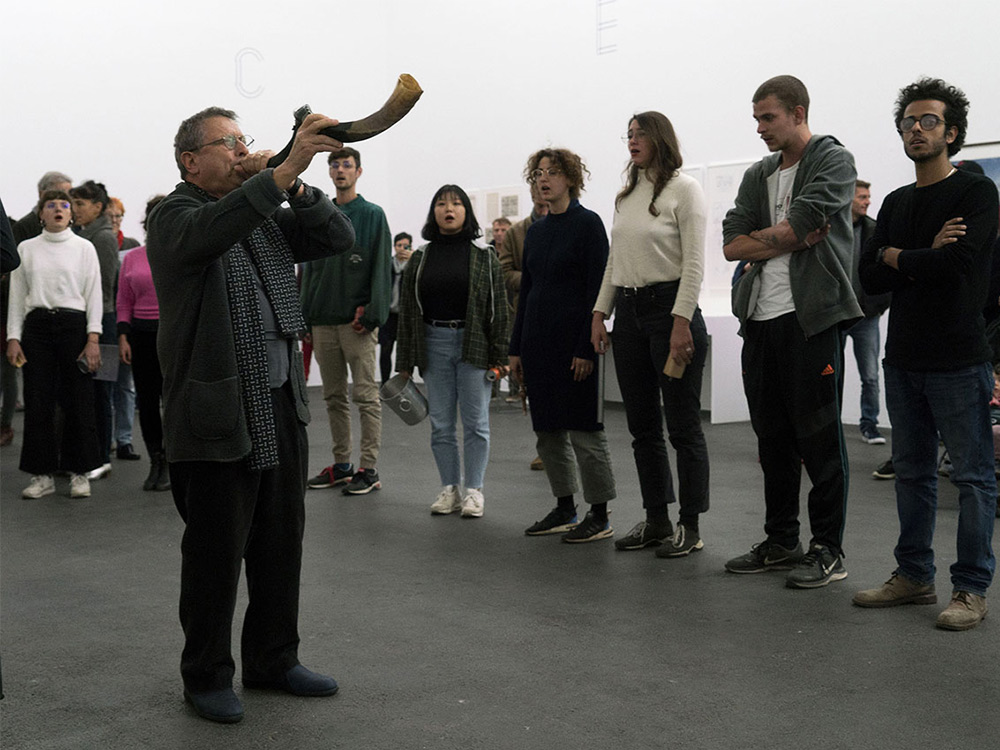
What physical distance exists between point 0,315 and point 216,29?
218 inches

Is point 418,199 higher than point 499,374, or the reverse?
point 418,199

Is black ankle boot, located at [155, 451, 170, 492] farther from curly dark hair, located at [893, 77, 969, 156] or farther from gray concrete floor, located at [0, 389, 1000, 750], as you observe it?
curly dark hair, located at [893, 77, 969, 156]

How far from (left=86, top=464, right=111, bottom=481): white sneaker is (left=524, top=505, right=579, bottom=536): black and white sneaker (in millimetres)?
2813

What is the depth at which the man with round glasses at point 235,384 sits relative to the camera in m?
2.52

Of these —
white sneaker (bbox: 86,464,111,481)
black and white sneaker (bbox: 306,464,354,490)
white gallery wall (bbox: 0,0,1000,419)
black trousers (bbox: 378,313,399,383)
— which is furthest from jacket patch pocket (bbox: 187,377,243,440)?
black trousers (bbox: 378,313,399,383)

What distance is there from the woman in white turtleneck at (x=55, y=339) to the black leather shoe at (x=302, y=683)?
3237 millimetres

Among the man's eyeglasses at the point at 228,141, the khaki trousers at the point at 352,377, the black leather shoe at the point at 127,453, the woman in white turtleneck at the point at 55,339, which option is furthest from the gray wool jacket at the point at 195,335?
the black leather shoe at the point at 127,453

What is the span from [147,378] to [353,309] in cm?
120

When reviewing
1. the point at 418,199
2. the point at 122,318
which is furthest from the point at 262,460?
the point at 418,199

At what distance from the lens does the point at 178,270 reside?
2.54 m

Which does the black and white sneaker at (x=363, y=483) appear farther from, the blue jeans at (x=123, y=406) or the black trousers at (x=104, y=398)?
the blue jeans at (x=123, y=406)

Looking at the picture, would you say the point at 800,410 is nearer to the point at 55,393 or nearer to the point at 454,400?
the point at 454,400

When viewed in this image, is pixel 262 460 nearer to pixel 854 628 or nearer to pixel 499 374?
pixel 854 628

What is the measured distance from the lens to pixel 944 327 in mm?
3275
